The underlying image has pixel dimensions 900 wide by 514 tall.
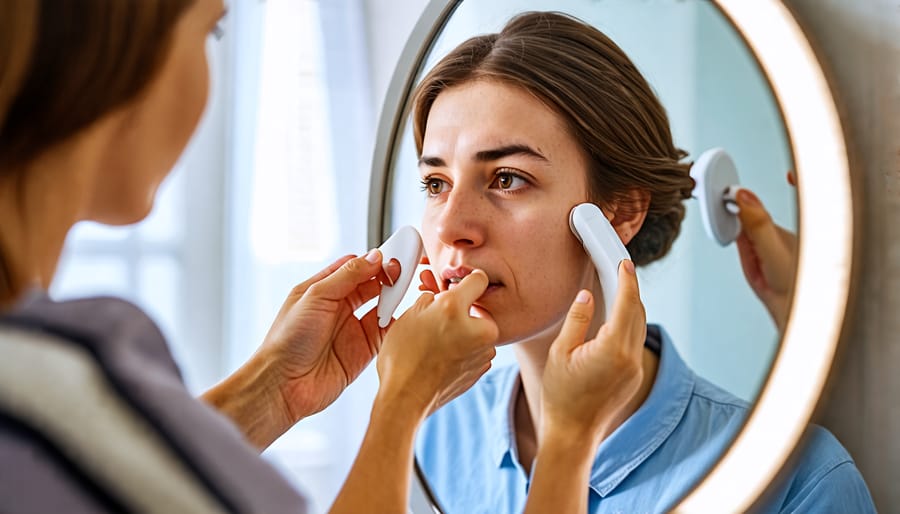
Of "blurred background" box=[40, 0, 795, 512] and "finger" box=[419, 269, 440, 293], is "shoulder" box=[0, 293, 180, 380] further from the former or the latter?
"blurred background" box=[40, 0, 795, 512]

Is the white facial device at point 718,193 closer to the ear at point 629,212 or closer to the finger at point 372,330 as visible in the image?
the ear at point 629,212

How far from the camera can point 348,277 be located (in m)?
0.66

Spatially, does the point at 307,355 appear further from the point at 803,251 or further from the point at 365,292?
the point at 803,251

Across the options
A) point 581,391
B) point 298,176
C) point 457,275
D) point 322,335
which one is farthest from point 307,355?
point 298,176

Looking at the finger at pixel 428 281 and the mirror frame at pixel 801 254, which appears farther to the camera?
the finger at pixel 428 281

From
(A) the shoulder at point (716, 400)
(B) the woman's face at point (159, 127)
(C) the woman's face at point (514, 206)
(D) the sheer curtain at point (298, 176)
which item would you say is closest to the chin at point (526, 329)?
(C) the woman's face at point (514, 206)

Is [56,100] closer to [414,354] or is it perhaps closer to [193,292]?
[414,354]

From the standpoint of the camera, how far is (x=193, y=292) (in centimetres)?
114

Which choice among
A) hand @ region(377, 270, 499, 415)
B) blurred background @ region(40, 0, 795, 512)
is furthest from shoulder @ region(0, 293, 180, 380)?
blurred background @ region(40, 0, 795, 512)

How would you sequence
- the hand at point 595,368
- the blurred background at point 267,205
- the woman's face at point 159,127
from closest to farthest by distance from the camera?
1. the woman's face at point 159,127
2. the hand at point 595,368
3. the blurred background at point 267,205

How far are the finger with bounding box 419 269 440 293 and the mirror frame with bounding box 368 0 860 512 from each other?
0.25 metres

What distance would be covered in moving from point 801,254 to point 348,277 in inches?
12.7

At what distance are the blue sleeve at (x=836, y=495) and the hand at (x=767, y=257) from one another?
0.10 m

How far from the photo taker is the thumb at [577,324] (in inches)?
21.1
